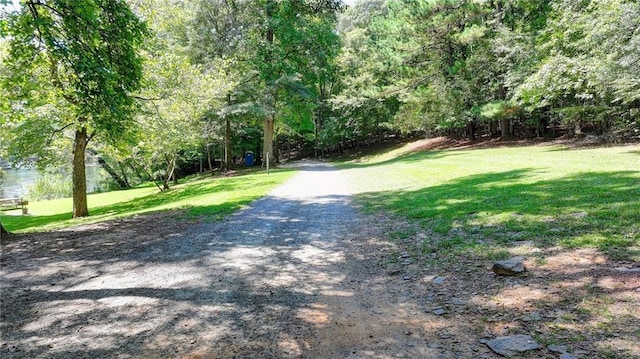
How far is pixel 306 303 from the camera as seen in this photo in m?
4.01

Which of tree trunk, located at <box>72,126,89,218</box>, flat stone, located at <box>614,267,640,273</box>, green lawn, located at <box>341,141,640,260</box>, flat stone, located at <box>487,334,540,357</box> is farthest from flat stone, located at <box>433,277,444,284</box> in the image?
tree trunk, located at <box>72,126,89,218</box>

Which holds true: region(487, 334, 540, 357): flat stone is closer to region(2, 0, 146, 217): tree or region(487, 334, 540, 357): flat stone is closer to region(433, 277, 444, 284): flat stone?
region(433, 277, 444, 284): flat stone

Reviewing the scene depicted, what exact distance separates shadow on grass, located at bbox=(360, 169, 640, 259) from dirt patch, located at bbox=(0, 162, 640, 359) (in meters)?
0.51

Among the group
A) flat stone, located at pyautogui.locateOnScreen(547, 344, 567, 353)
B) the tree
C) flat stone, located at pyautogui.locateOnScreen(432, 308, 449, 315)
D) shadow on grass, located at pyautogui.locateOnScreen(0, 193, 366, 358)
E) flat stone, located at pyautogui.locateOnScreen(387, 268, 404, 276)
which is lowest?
flat stone, located at pyautogui.locateOnScreen(432, 308, 449, 315)

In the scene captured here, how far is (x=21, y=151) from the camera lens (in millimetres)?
14820

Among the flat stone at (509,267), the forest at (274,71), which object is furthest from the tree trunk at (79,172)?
the flat stone at (509,267)

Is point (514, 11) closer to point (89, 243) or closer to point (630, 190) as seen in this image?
point (630, 190)

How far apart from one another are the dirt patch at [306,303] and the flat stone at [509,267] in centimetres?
9

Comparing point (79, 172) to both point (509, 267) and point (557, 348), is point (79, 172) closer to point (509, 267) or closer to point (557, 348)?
point (509, 267)

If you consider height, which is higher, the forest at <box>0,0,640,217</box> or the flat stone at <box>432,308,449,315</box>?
the forest at <box>0,0,640,217</box>

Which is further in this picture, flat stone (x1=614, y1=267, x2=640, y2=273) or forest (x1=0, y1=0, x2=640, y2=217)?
forest (x1=0, y1=0, x2=640, y2=217)

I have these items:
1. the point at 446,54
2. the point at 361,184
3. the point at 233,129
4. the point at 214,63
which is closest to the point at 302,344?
the point at 361,184

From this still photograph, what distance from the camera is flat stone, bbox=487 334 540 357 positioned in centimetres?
281

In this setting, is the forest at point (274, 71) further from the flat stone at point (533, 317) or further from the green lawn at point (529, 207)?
the flat stone at point (533, 317)
